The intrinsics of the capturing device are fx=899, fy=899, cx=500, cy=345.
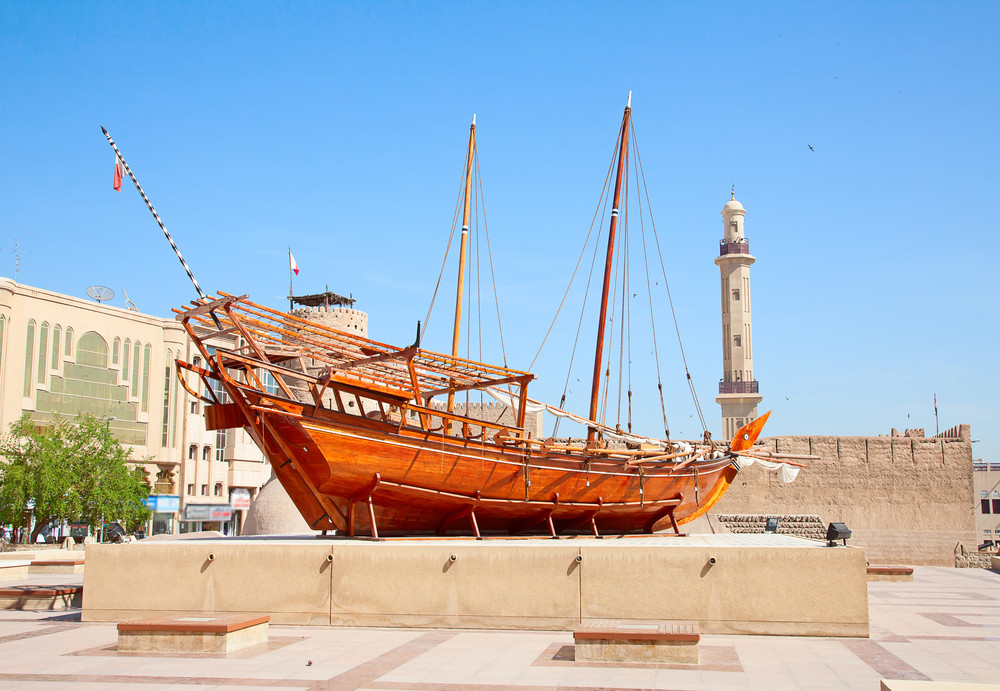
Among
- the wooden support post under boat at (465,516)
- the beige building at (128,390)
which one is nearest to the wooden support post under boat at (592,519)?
the wooden support post under boat at (465,516)

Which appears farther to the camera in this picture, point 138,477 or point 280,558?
point 138,477

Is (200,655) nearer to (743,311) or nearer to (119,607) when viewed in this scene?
(119,607)

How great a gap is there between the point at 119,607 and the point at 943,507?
2720 cm

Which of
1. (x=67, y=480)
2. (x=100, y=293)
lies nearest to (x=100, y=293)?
(x=100, y=293)

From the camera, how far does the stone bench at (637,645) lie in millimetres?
9598

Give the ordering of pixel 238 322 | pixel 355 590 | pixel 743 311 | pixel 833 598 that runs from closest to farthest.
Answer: pixel 833 598
pixel 355 590
pixel 238 322
pixel 743 311

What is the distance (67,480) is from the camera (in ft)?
108

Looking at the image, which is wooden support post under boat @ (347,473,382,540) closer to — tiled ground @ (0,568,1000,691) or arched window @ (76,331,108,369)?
tiled ground @ (0,568,1000,691)

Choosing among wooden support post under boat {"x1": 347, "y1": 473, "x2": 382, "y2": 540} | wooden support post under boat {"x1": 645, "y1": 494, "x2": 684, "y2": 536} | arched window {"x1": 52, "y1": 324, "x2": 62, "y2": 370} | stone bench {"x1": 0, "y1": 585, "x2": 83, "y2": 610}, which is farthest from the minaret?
stone bench {"x1": 0, "y1": 585, "x2": 83, "y2": 610}

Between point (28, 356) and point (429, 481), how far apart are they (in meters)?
29.8

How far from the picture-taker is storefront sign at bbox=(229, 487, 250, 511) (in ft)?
136

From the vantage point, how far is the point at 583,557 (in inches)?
483

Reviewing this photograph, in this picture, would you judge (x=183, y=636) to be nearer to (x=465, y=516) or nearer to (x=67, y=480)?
(x=465, y=516)

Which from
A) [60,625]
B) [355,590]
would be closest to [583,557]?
[355,590]
